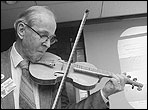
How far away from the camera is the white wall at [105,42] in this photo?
2312mm

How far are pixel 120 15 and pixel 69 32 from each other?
49 centimetres

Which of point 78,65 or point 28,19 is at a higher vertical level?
point 28,19

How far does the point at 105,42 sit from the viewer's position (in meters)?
2.37

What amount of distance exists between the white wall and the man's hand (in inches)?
51.5

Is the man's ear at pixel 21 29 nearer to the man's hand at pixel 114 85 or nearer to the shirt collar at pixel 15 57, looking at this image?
the shirt collar at pixel 15 57

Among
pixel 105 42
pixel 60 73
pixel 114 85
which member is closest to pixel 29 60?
pixel 60 73

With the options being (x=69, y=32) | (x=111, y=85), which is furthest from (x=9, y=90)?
(x=69, y=32)

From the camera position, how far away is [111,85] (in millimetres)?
880

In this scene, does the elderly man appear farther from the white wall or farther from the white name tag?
the white wall

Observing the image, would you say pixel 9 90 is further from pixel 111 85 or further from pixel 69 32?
pixel 69 32

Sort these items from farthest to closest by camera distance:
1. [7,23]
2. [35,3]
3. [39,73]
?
[7,23], [35,3], [39,73]

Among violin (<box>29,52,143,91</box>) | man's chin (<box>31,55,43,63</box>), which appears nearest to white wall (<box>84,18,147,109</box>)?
violin (<box>29,52,143,91</box>)

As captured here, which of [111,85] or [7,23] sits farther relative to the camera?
[7,23]

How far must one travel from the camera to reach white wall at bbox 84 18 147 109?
2.31 m
